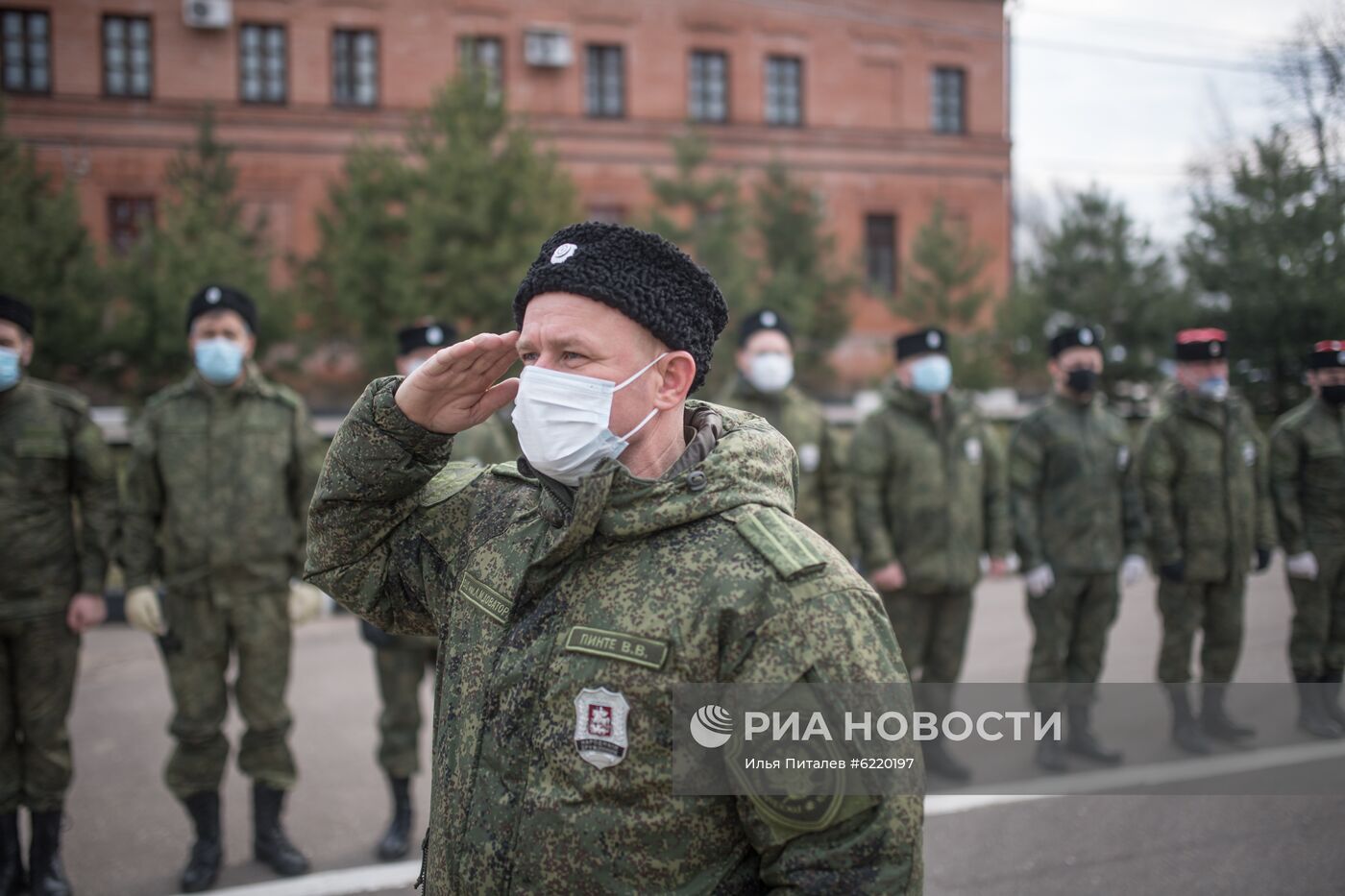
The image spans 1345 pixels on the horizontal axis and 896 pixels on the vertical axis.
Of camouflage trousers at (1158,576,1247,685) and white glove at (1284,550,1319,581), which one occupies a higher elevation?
white glove at (1284,550,1319,581)

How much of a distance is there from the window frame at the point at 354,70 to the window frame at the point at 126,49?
4.21 meters

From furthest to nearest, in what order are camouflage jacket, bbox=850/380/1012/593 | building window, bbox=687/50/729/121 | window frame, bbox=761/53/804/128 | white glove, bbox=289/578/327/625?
window frame, bbox=761/53/804/128 → building window, bbox=687/50/729/121 → camouflage jacket, bbox=850/380/1012/593 → white glove, bbox=289/578/327/625

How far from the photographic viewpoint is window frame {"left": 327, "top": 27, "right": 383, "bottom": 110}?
2684cm

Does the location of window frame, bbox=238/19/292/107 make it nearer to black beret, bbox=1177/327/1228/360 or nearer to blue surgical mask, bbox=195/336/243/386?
blue surgical mask, bbox=195/336/243/386

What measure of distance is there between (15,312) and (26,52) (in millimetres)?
25956

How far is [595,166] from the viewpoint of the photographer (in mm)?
28500

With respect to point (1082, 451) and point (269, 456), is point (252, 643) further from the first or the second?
point (1082, 451)

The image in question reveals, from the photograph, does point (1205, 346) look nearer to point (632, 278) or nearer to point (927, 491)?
point (927, 491)

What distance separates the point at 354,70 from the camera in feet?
88.8

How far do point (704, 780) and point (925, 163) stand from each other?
31621mm

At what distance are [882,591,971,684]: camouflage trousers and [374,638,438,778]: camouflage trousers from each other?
2490mm

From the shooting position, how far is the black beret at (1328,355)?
20.1 ft

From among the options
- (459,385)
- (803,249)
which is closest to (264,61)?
(803,249)

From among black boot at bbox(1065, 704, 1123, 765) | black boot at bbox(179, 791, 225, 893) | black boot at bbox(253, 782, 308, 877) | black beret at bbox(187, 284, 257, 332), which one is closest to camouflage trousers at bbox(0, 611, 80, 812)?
black boot at bbox(179, 791, 225, 893)
